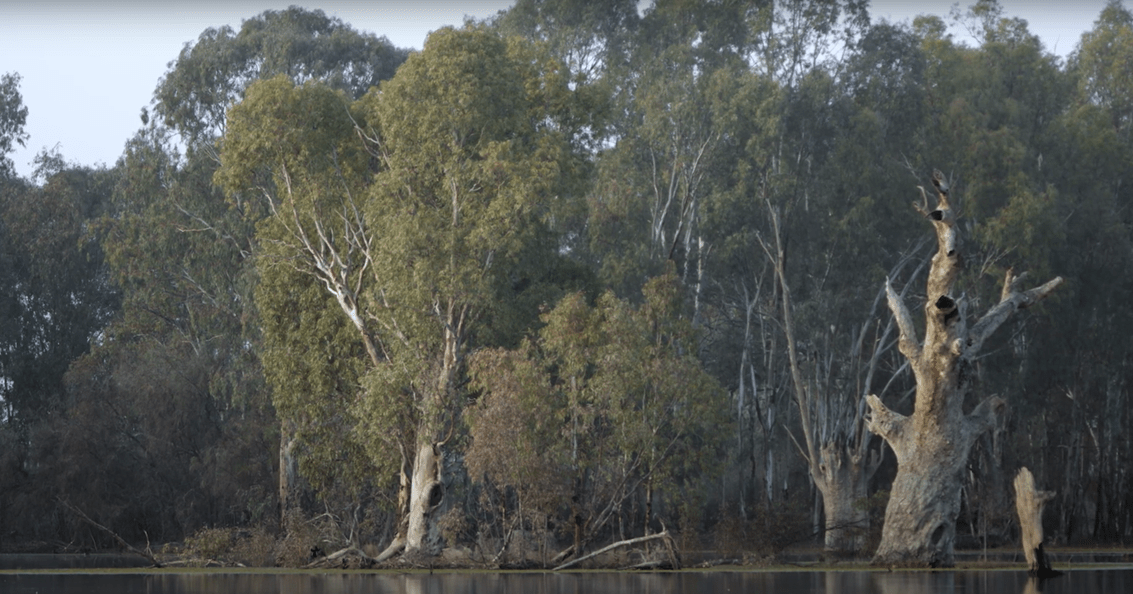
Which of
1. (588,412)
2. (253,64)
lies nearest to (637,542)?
(588,412)

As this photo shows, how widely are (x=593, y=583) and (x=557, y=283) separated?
14.0 metres

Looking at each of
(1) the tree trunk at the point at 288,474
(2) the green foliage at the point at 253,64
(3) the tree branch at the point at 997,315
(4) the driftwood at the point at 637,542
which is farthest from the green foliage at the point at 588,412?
(2) the green foliage at the point at 253,64

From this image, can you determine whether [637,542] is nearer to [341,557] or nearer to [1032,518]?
[341,557]

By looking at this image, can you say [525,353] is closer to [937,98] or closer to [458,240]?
[458,240]

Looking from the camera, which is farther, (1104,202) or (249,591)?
(1104,202)

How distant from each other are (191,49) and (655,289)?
23.9 meters

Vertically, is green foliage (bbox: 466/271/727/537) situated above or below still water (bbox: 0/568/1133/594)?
above

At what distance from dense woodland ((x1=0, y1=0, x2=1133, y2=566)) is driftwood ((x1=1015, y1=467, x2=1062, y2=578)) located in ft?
28.6

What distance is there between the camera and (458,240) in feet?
112

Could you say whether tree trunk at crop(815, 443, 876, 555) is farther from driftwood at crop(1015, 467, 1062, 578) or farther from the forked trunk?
driftwood at crop(1015, 467, 1062, 578)

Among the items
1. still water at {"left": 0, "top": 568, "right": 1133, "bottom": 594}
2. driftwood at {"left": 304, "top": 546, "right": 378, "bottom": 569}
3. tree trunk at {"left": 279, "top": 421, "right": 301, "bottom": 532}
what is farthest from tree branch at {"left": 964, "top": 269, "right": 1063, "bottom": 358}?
tree trunk at {"left": 279, "top": 421, "right": 301, "bottom": 532}

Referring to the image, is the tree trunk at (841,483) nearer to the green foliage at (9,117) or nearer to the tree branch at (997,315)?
the tree branch at (997,315)

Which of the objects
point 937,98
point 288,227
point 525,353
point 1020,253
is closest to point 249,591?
point 525,353

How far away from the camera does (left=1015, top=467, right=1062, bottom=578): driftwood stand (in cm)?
2605
